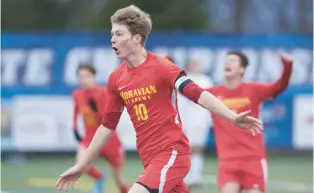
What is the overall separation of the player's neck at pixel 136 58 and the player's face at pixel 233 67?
2613mm

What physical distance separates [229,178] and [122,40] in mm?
2744

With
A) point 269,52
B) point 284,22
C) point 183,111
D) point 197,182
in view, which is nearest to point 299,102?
point 269,52

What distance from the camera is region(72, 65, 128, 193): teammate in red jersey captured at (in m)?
12.2

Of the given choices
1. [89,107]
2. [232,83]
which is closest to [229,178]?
[232,83]

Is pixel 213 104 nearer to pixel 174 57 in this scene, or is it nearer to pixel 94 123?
pixel 94 123

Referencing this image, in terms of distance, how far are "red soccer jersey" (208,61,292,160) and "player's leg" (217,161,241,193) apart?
105 millimetres

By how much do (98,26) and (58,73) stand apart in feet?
24.8

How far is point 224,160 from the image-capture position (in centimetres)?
947

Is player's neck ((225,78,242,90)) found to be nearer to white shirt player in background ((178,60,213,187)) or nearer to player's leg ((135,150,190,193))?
player's leg ((135,150,190,193))

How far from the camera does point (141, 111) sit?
7.22 m

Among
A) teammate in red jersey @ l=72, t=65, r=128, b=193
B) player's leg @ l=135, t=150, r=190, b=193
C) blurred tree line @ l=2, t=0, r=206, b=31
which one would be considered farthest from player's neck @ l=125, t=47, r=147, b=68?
A: blurred tree line @ l=2, t=0, r=206, b=31

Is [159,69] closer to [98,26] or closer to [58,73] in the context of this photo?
[58,73]

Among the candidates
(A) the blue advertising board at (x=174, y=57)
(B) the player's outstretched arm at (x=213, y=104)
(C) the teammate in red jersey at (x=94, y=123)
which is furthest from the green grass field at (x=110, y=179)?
(B) the player's outstretched arm at (x=213, y=104)

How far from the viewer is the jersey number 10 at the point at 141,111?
23.6 ft
